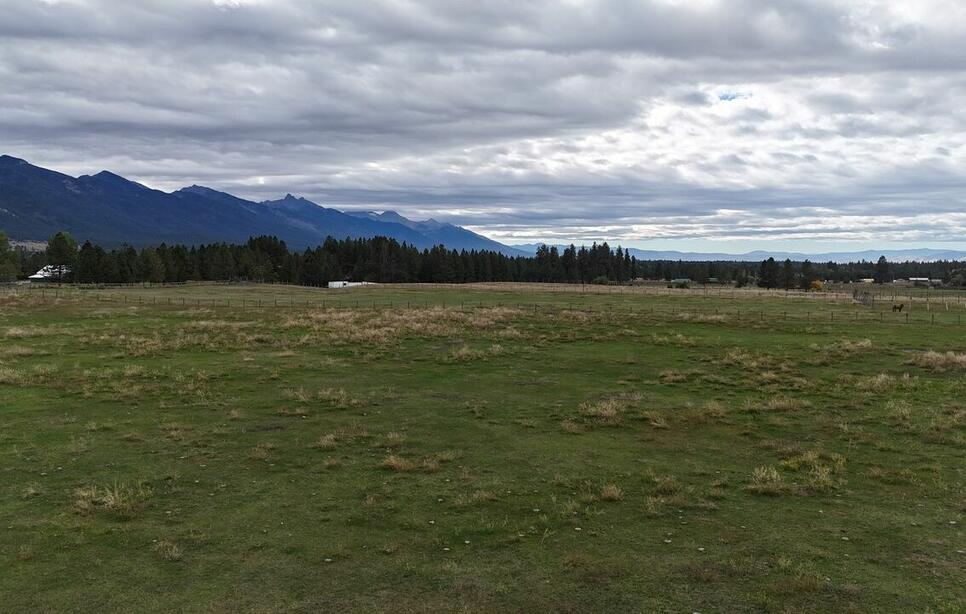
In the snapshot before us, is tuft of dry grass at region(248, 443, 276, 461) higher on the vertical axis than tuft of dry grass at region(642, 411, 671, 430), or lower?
lower

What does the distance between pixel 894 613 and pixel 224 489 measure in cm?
1405

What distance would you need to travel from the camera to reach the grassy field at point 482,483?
10.7m

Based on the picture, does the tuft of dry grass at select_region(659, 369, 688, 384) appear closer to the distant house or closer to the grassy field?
the grassy field

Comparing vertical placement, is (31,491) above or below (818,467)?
below

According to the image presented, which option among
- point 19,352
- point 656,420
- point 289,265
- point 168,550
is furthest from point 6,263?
point 656,420

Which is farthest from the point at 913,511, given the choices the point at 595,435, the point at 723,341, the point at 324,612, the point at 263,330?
the point at 263,330

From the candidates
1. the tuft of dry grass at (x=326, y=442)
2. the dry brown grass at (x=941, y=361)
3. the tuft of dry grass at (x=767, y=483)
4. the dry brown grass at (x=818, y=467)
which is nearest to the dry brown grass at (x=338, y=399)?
the tuft of dry grass at (x=326, y=442)

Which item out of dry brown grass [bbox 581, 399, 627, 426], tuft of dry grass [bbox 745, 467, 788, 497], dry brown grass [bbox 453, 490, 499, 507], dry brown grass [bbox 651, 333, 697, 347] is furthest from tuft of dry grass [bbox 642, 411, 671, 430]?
dry brown grass [bbox 651, 333, 697, 347]

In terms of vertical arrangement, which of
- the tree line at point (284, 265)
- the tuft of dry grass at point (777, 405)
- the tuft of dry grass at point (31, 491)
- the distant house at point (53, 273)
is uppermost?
the tree line at point (284, 265)

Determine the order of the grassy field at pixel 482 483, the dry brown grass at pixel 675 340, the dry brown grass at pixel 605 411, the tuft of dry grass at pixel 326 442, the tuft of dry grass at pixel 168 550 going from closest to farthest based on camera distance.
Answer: the grassy field at pixel 482 483
the tuft of dry grass at pixel 168 550
the tuft of dry grass at pixel 326 442
the dry brown grass at pixel 605 411
the dry brown grass at pixel 675 340

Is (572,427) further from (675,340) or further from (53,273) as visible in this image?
(53,273)

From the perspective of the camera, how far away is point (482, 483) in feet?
51.8

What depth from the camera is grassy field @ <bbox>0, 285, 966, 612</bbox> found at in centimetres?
1066

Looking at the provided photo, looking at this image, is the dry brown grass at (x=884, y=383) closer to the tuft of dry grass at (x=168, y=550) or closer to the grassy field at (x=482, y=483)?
the grassy field at (x=482, y=483)
